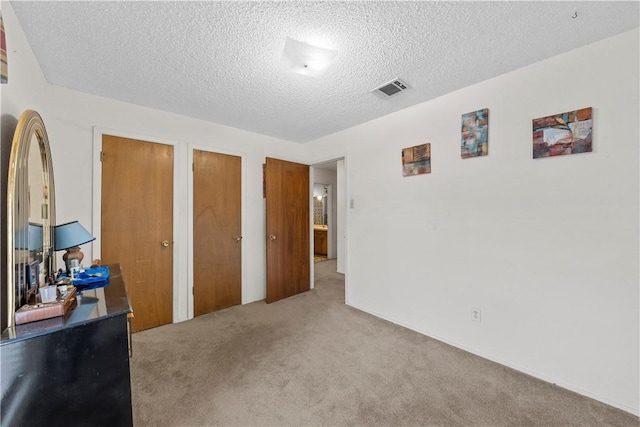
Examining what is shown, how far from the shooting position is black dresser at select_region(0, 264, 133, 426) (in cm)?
91

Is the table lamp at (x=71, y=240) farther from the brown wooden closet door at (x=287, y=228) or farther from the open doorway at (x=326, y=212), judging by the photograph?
the open doorway at (x=326, y=212)

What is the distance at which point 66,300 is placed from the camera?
1119mm

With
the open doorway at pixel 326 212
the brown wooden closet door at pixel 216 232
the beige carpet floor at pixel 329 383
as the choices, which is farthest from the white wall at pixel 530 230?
the open doorway at pixel 326 212

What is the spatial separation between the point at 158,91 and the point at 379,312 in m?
3.21

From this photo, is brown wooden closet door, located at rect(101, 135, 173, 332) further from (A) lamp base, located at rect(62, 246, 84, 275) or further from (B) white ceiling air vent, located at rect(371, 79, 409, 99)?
(B) white ceiling air vent, located at rect(371, 79, 409, 99)

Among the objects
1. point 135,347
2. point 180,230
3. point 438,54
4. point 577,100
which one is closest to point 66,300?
point 135,347

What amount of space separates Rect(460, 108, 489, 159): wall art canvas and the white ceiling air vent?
614 mm

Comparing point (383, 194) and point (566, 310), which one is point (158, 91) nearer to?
point (383, 194)

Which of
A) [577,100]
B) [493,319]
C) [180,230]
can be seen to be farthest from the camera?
[180,230]

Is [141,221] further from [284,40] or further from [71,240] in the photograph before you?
[284,40]

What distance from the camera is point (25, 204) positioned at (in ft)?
4.13

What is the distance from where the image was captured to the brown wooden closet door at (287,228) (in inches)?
138

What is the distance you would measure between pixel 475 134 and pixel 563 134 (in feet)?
1.86

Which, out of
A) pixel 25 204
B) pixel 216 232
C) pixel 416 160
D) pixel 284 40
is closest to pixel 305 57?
pixel 284 40
